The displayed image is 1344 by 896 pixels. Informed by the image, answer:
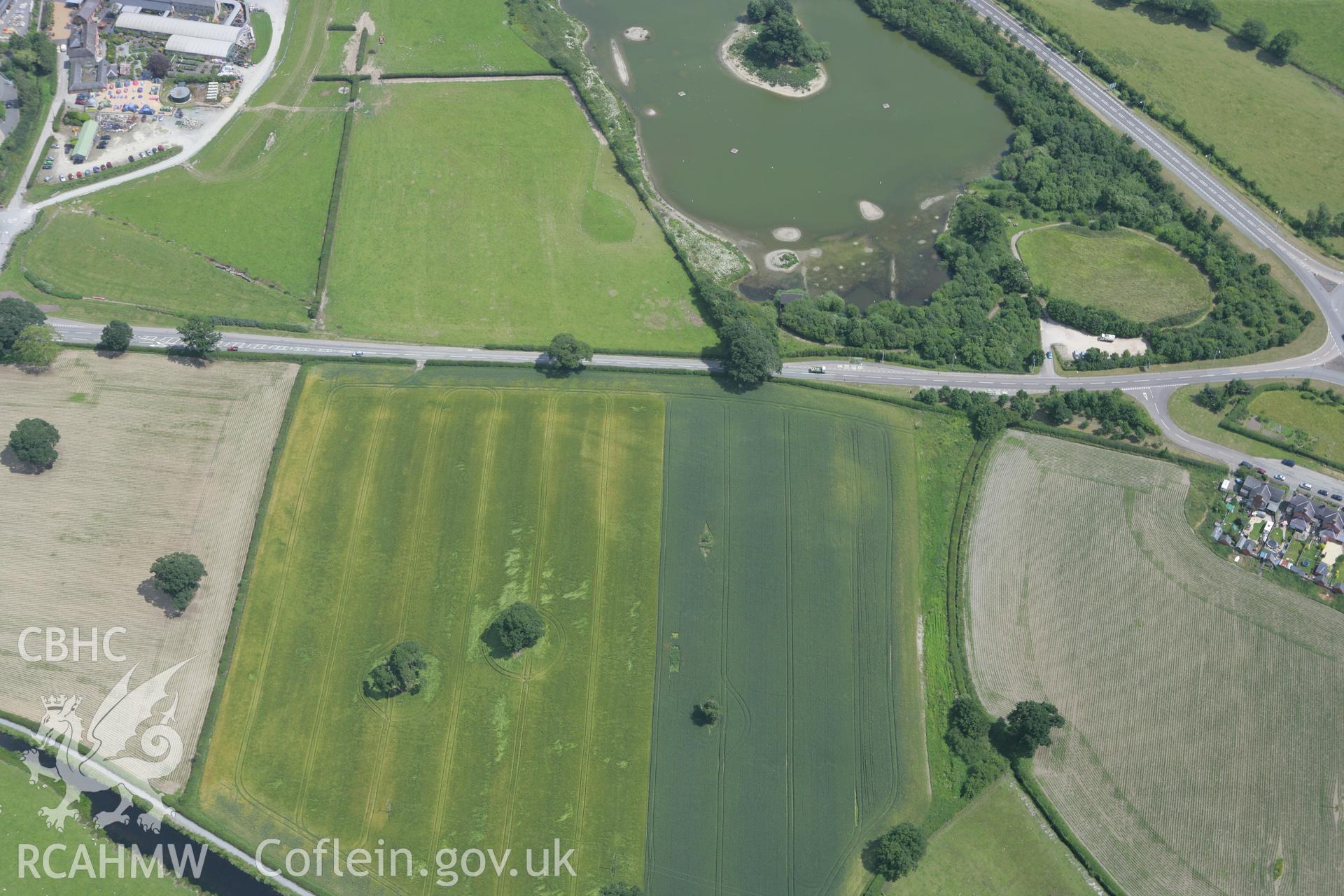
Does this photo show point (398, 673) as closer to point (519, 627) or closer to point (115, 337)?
point (519, 627)

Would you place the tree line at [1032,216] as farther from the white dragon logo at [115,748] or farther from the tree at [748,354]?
the white dragon logo at [115,748]

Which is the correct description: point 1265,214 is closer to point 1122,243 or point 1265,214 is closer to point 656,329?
point 1122,243

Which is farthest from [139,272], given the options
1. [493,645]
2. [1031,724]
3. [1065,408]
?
[1031,724]

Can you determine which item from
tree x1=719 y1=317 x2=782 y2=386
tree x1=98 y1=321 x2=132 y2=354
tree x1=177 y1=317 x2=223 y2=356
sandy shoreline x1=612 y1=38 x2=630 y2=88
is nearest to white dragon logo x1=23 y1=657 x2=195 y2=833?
tree x1=177 y1=317 x2=223 y2=356

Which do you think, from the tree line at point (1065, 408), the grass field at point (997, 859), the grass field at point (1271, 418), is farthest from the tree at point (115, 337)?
the grass field at point (1271, 418)

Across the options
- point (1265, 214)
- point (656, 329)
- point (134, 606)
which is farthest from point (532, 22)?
point (1265, 214)

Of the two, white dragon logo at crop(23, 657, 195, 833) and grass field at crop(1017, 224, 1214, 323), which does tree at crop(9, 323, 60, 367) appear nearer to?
white dragon logo at crop(23, 657, 195, 833)
